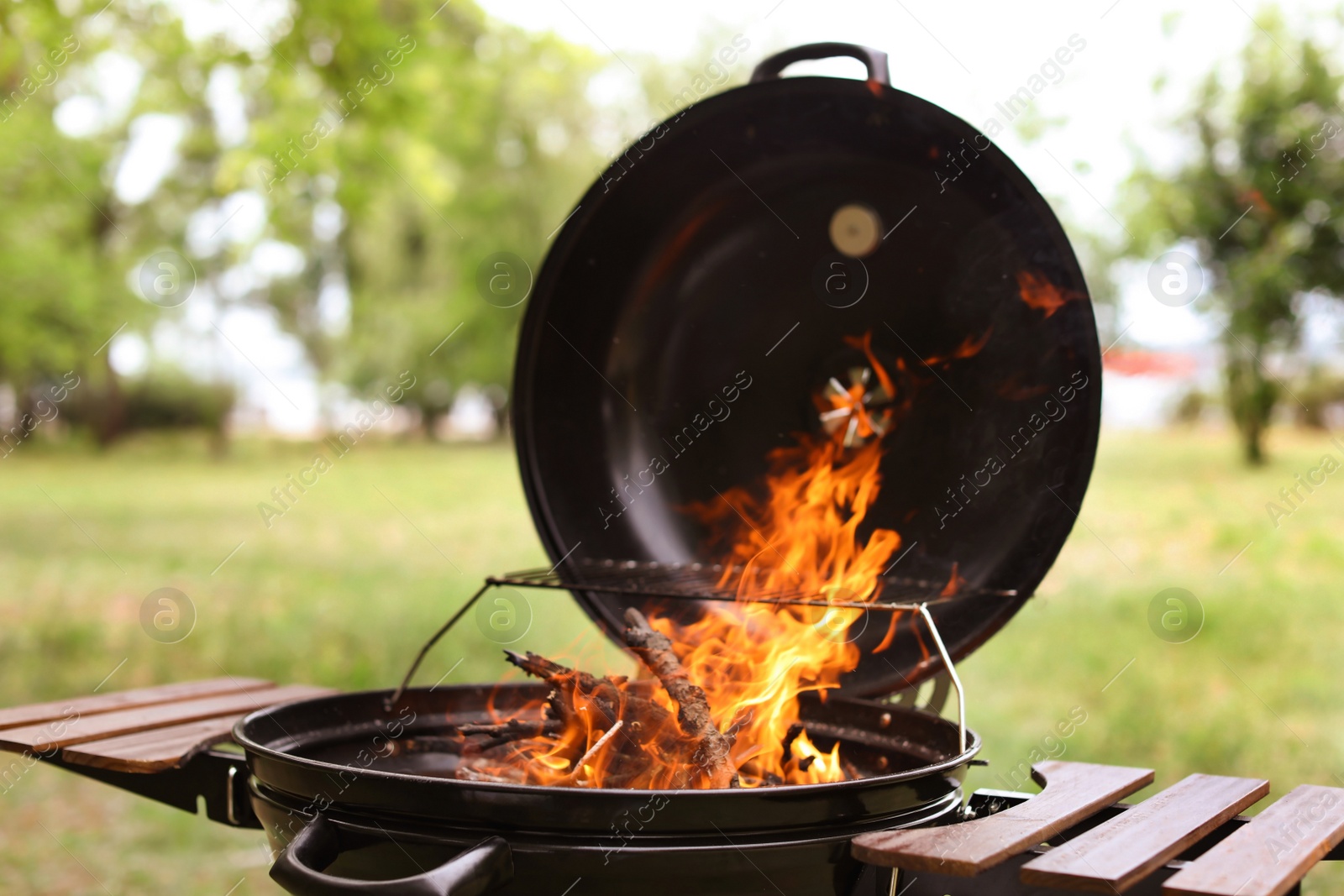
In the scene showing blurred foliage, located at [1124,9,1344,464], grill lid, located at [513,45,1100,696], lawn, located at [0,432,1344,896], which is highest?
blurred foliage, located at [1124,9,1344,464]

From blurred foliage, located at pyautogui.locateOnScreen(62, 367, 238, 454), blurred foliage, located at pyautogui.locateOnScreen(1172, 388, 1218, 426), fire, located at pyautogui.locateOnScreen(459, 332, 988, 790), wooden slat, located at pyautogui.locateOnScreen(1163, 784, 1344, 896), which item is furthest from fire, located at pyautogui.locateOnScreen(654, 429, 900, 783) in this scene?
blurred foliage, located at pyautogui.locateOnScreen(62, 367, 238, 454)

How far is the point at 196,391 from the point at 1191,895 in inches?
670

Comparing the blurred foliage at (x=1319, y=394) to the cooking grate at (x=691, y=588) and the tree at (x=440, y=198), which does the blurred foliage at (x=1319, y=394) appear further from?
the tree at (x=440, y=198)

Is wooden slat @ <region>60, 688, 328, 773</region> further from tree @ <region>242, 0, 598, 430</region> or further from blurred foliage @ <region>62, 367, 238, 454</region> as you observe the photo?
blurred foliage @ <region>62, 367, 238, 454</region>

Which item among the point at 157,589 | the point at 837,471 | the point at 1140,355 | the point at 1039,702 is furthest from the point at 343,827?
the point at 157,589

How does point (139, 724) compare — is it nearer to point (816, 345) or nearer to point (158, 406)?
point (816, 345)

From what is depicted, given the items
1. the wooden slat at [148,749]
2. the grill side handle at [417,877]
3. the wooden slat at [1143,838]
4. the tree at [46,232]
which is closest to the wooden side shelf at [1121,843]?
the wooden slat at [1143,838]

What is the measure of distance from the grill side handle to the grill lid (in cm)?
66

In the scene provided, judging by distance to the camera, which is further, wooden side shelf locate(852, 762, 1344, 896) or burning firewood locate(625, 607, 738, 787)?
burning firewood locate(625, 607, 738, 787)

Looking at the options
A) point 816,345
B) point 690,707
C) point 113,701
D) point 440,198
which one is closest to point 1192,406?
point 440,198

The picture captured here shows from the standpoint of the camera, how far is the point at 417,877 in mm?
1310

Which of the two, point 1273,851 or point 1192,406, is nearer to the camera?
point 1273,851

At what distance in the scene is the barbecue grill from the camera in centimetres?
144

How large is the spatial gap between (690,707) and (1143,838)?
0.75 metres
